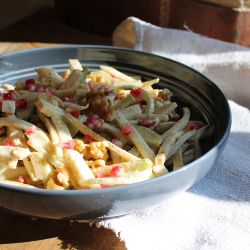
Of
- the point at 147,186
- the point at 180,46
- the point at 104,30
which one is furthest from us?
the point at 104,30

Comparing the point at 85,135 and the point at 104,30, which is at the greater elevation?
the point at 85,135

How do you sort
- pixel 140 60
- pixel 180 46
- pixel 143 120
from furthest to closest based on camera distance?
pixel 180 46 < pixel 140 60 < pixel 143 120

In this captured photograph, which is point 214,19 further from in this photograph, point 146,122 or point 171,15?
point 146,122

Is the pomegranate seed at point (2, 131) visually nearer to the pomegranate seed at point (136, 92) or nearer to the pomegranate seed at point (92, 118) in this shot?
the pomegranate seed at point (92, 118)

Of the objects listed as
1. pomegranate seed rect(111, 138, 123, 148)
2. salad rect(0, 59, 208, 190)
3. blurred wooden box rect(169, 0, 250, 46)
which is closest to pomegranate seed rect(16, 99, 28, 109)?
salad rect(0, 59, 208, 190)

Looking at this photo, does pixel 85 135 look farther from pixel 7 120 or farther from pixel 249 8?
pixel 249 8

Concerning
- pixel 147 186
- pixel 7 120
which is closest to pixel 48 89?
pixel 7 120

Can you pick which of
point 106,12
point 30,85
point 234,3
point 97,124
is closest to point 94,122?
point 97,124

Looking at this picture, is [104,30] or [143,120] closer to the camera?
[143,120]
